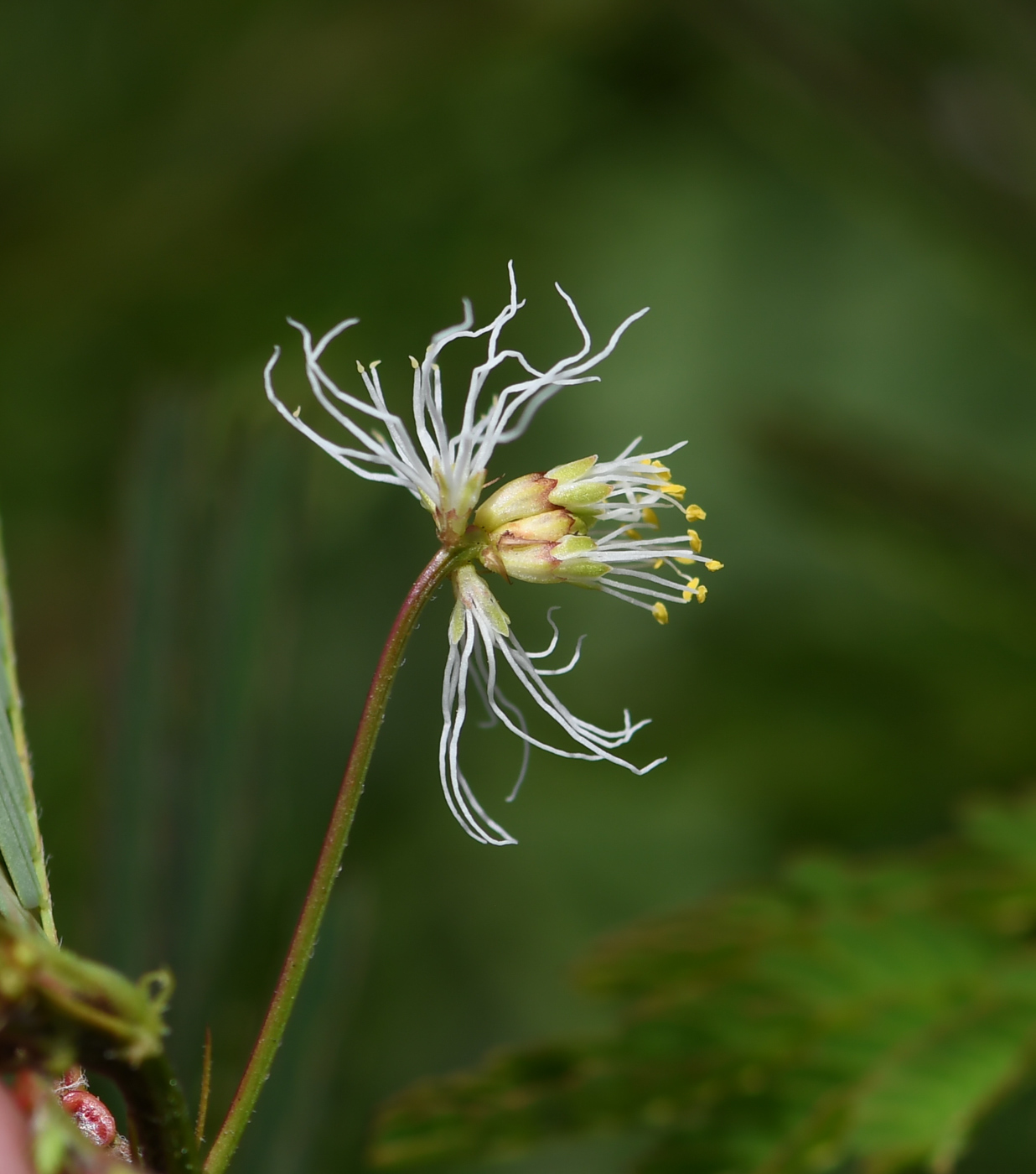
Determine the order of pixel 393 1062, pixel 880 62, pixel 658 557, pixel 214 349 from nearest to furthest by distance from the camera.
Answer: pixel 658 557
pixel 393 1062
pixel 880 62
pixel 214 349

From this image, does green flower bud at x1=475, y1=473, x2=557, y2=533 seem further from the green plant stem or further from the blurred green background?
the blurred green background

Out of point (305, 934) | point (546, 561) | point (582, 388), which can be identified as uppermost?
point (582, 388)

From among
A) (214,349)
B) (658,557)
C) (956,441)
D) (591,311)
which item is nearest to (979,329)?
(956,441)

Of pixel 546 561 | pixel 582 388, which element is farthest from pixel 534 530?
pixel 582 388

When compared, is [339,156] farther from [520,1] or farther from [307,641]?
[307,641]

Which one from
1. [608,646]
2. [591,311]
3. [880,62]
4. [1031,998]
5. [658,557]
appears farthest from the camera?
[591,311]

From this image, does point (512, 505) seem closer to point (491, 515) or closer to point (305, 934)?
point (491, 515)
